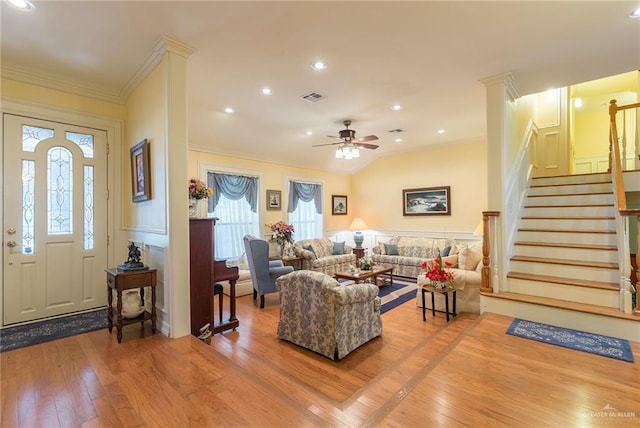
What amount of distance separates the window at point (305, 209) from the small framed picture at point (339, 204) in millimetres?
519

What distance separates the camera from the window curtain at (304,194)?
7.05 metres

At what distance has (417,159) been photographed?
742 cm

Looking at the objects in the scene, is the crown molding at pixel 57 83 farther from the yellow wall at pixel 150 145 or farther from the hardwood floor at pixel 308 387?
the hardwood floor at pixel 308 387

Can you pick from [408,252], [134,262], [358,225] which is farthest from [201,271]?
[358,225]

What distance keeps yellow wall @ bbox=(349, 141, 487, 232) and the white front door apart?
20.5 feet

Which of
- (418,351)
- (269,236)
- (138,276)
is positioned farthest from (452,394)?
(269,236)

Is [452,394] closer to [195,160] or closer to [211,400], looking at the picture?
[211,400]

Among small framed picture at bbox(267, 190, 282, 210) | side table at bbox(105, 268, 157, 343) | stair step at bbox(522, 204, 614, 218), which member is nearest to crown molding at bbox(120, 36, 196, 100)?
side table at bbox(105, 268, 157, 343)

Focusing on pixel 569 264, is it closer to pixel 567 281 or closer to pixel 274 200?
pixel 567 281

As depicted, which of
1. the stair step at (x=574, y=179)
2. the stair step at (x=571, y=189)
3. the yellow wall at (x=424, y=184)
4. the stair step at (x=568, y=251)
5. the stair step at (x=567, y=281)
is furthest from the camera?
the yellow wall at (x=424, y=184)

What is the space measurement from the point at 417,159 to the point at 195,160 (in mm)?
5192

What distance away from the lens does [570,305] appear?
9.68 feet

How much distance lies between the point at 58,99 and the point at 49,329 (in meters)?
2.49

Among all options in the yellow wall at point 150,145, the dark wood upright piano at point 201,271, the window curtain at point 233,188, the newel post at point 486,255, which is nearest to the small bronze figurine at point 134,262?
the yellow wall at point 150,145
